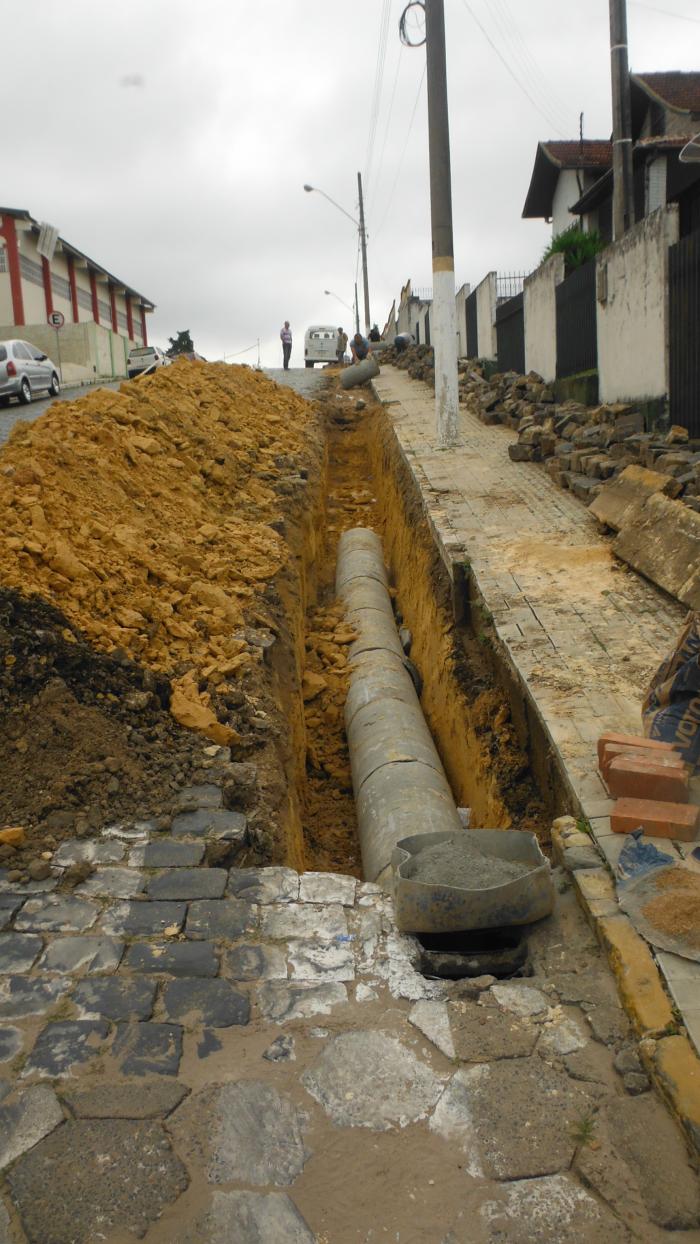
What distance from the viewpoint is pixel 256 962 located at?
344cm

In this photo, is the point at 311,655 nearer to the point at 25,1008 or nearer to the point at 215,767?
the point at 215,767

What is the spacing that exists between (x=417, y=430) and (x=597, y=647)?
925cm

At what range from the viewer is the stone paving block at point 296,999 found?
3.18 m

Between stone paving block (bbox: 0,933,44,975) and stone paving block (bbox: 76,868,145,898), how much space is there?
1.02ft

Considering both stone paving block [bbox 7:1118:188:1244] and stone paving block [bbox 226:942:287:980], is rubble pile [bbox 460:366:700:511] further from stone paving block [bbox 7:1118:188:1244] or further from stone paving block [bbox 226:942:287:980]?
stone paving block [bbox 7:1118:188:1244]

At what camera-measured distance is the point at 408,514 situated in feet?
37.6

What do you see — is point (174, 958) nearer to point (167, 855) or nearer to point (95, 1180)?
point (167, 855)

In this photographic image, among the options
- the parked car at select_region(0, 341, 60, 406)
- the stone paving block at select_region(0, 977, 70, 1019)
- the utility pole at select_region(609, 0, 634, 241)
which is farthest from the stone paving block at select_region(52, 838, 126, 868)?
the parked car at select_region(0, 341, 60, 406)

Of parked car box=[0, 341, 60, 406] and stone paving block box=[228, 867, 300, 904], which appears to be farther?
parked car box=[0, 341, 60, 406]

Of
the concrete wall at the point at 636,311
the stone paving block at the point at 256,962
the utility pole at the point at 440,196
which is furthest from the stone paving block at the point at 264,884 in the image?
the utility pole at the point at 440,196

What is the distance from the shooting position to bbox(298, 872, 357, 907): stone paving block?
12.8ft

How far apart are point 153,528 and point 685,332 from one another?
6.04 m

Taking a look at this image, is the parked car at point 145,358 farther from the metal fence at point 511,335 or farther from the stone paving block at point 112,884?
the stone paving block at point 112,884

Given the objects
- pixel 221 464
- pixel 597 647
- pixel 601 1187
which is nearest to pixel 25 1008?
pixel 601 1187
